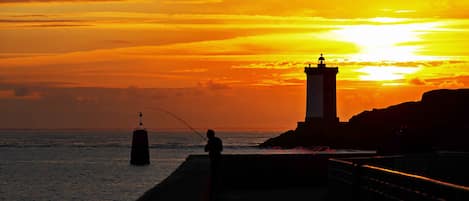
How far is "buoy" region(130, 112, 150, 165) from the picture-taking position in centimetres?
8800

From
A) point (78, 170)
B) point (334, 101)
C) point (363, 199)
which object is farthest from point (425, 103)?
point (363, 199)

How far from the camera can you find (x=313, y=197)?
21453 millimetres

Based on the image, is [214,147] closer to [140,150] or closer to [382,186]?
[382,186]

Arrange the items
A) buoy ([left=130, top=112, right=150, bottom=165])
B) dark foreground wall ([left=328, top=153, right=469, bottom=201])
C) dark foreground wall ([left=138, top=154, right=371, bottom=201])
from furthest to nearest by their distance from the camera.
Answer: buoy ([left=130, top=112, right=150, bottom=165]) < dark foreground wall ([left=138, top=154, right=371, bottom=201]) < dark foreground wall ([left=328, top=153, right=469, bottom=201])

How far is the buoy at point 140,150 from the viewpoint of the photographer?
8800 centimetres

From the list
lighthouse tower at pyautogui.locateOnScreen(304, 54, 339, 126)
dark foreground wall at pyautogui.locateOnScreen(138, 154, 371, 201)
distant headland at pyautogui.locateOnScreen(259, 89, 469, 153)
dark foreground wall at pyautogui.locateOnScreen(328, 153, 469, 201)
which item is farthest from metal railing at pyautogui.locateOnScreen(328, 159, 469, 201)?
lighthouse tower at pyautogui.locateOnScreen(304, 54, 339, 126)

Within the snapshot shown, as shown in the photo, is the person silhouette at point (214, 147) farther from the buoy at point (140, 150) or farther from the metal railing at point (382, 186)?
the buoy at point (140, 150)

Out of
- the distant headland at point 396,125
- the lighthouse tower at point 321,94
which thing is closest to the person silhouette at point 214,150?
the distant headland at point 396,125

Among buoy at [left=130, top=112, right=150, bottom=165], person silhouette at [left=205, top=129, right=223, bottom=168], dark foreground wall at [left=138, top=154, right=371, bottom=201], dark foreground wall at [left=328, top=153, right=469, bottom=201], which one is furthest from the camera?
buoy at [left=130, top=112, right=150, bottom=165]

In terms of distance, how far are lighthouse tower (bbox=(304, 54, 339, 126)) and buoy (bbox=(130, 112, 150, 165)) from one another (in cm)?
1832

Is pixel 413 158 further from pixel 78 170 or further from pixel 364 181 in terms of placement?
pixel 78 170

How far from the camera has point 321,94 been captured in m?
98.1

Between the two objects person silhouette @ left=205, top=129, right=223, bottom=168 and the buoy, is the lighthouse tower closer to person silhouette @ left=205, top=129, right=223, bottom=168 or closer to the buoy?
the buoy

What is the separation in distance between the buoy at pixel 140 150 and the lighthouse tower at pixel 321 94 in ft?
60.1
